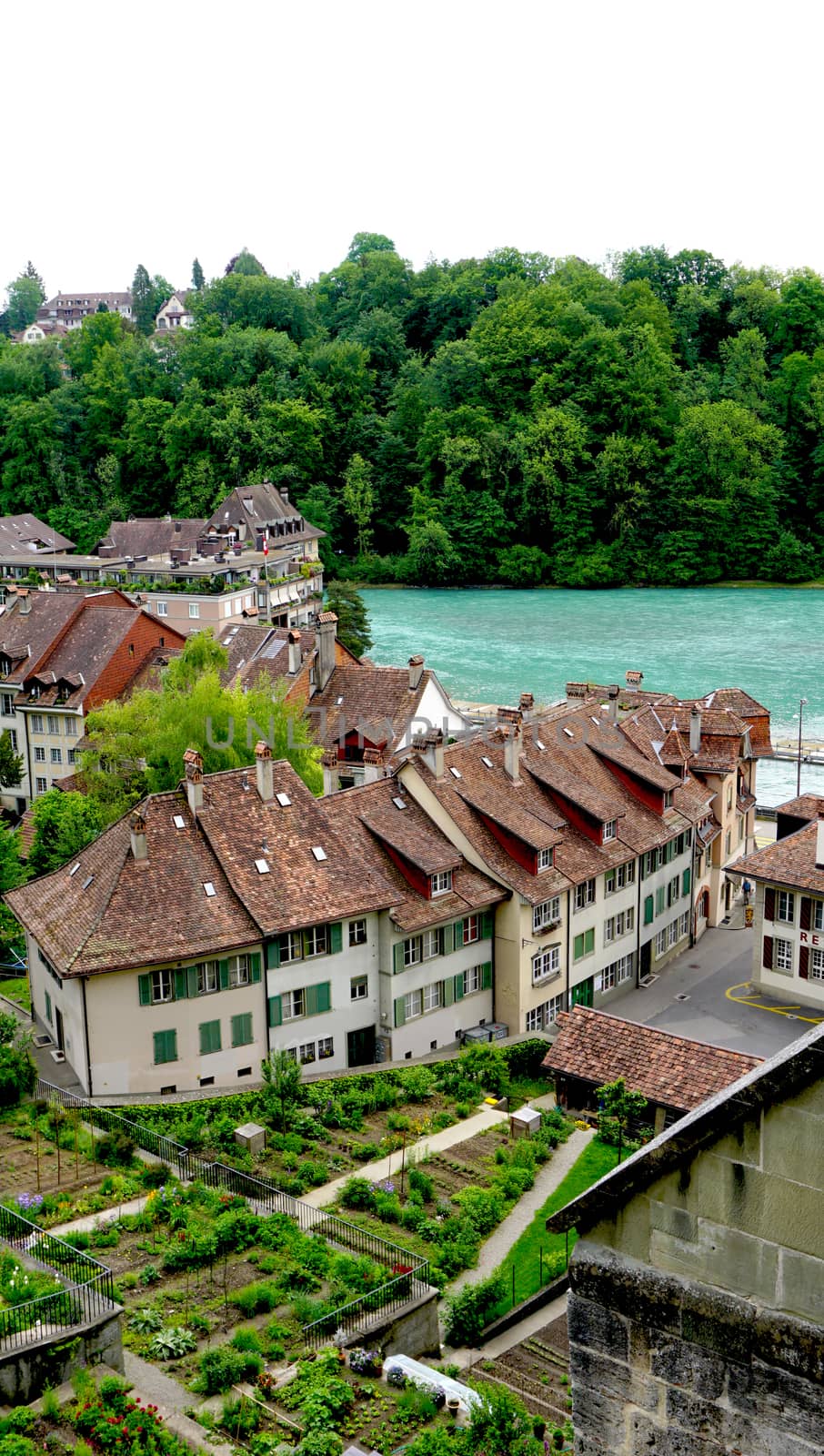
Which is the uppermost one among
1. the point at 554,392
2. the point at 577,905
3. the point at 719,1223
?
the point at 554,392

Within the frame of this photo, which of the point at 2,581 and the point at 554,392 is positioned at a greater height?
the point at 554,392

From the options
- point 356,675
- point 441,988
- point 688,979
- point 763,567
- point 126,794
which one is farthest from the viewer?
point 763,567

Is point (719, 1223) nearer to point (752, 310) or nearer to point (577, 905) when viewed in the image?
point (577, 905)

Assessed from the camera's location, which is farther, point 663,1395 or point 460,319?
point 460,319

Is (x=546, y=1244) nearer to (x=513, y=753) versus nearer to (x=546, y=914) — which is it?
(x=546, y=914)

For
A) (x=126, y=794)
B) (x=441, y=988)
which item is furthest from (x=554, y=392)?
(x=441, y=988)

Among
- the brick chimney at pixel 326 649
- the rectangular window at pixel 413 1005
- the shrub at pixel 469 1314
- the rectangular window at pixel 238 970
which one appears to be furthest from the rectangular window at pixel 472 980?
the brick chimney at pixel 326 649

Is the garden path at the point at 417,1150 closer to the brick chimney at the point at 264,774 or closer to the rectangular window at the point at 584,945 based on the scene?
the rectangular window at the point at 584,945
